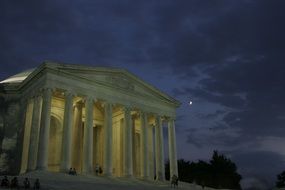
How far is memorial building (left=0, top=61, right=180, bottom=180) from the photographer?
39.2 m

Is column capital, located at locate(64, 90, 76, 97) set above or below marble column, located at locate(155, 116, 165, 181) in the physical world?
above

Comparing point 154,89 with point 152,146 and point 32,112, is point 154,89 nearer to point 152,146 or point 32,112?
point 152,146

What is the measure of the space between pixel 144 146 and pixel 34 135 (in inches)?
582

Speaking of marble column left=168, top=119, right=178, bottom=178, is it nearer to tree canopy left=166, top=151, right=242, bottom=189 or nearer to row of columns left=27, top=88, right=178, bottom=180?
row of columns left=27, top=88, right=178, bottom=180


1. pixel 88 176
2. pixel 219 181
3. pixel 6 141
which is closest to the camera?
pixel 88 176

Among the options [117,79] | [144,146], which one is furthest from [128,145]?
[117,79]

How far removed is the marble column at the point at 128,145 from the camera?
43678 millimetres

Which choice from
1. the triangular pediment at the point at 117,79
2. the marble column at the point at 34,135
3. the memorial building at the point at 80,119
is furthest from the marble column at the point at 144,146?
the marble column at the point at 34,135

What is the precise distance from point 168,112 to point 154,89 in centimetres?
421

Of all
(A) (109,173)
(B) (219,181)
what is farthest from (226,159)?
(A) (109,173)

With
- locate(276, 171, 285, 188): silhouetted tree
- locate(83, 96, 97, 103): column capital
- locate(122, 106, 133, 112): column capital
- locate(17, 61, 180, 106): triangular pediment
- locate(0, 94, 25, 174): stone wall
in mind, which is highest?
locate(17, 61, 180, 106): triangular pediment

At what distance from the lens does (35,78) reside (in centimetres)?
4222

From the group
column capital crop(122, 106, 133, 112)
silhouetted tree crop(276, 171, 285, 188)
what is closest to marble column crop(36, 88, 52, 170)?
column capital crop(122, 106, 133, 112)

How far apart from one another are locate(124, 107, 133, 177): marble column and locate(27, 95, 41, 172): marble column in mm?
10988
